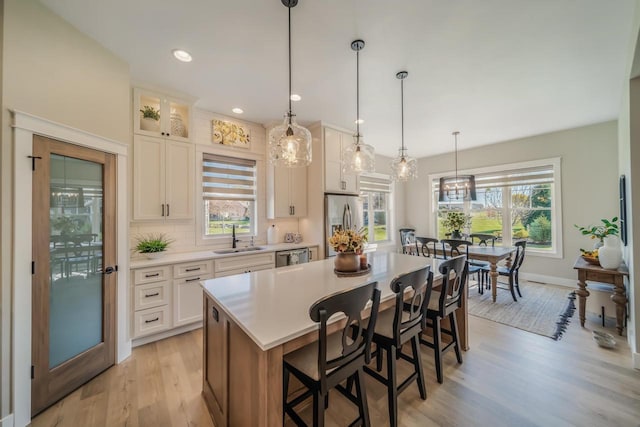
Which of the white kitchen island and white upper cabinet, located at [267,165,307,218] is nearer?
the white kitchen island

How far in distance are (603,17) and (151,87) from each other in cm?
442

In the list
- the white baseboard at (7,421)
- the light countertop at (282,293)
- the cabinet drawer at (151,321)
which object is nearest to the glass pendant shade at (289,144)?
the light countertop at (282,293)

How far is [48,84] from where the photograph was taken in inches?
73.6

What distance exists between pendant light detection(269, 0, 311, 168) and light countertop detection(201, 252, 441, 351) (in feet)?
3.41

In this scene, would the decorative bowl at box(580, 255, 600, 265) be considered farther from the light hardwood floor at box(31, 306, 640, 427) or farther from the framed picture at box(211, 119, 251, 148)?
the framed picture at box(211, 119, 251, 148)

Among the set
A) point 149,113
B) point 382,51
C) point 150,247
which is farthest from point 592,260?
point 149,113

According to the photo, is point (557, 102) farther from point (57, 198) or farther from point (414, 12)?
point (57, 198)

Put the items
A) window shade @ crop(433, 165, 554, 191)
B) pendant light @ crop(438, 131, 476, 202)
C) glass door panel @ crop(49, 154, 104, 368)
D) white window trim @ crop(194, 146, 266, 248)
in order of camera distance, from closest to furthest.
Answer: glass door panel @ crop(49, 154, 104, 368) < white window trim @ crop(194, 146, 266, 248) < window shade @ crop(433, 165, 554, 191) < pendant light @ crop(438, 131, 476, 202)

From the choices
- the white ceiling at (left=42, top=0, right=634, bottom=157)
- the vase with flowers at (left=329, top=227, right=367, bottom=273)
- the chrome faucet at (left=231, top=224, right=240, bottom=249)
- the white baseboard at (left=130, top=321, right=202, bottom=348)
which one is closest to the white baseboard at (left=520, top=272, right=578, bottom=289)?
the white ceiling at (left=42, top=0, right=634, bottom=157)

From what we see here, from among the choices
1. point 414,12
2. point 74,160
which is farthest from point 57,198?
point 414,12

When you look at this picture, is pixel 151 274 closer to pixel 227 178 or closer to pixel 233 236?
pixel 233 236

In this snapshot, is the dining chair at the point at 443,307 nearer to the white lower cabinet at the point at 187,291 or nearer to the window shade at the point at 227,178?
the white lower cabinet at the point at 187,291

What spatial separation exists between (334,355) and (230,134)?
3.53m

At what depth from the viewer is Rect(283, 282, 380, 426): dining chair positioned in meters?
1.14
